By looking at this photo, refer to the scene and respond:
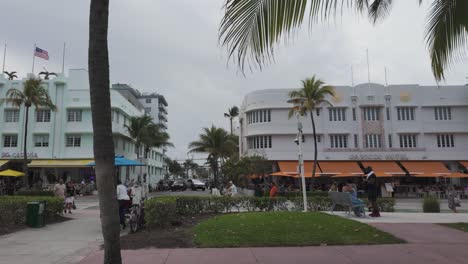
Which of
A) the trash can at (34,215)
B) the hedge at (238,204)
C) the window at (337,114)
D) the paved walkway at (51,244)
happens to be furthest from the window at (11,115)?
the hedge at (238,204)

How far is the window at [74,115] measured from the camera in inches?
1663

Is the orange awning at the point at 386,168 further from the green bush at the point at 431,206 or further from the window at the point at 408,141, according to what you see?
the green bush at the point at 431,206

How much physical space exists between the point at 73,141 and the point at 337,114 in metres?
27.6

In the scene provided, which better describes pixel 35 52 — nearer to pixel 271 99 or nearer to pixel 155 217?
pixel 271 99

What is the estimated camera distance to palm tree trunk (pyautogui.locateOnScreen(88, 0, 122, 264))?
4.16 metres

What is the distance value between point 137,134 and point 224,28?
1802 inches

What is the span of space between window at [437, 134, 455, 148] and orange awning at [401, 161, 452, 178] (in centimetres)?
198

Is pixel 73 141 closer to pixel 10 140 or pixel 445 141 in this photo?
pixel 10 140

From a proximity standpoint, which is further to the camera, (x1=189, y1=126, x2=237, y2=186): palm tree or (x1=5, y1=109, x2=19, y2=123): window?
(x1=189, y1=126, x2=237, y2=186): palm tree

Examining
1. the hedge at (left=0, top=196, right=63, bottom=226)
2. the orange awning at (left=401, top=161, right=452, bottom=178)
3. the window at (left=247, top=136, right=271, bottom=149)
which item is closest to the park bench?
the hedge at (left=0, top=196, right=63, bottom=226)

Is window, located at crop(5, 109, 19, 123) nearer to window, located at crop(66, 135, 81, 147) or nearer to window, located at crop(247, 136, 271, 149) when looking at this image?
window, located at crop(66, 135, 81, 147)

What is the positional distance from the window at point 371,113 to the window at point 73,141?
29.9 meters

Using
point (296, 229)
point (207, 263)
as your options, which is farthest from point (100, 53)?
point (296, 229)

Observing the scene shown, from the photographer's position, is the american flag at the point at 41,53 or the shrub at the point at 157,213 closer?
the shrub at the point at 157,213
